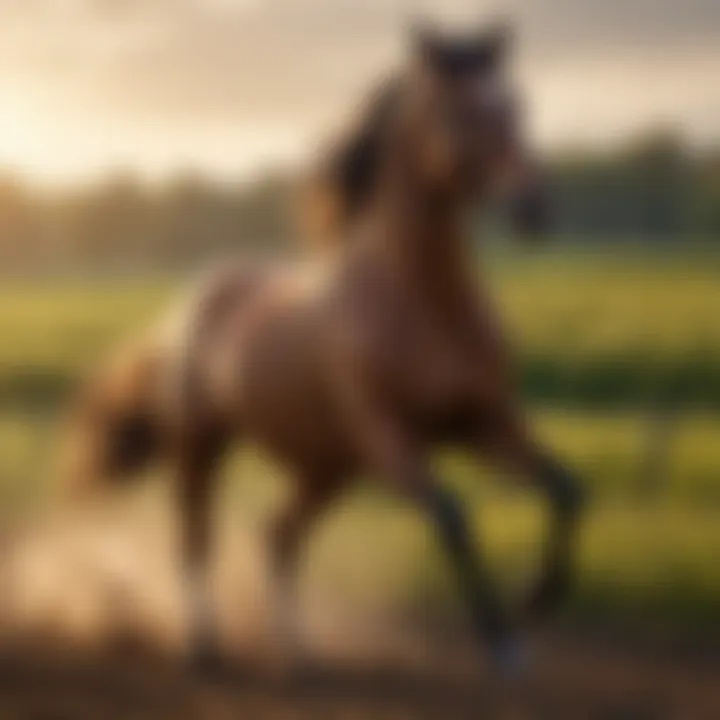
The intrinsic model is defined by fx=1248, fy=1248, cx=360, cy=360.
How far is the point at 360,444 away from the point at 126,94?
0.42m

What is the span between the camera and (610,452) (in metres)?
1.18

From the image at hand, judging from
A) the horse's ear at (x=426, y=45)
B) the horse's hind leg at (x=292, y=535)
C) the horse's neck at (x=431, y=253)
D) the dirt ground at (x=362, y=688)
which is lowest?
the dirt ground at (x=362, y=688)

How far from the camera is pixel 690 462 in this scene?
→ 1174mm

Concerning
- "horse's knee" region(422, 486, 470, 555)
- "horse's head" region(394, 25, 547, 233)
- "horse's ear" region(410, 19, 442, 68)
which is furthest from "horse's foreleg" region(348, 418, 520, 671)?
"horse's ear" region(410, 19, 442, 68)

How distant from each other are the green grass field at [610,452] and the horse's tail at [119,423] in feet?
0.67

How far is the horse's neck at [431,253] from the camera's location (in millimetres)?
1158

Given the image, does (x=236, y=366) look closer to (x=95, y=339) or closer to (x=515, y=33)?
(x=95, y=339)

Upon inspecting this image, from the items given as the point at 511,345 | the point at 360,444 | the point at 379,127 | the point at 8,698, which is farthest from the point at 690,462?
the point at 8,698

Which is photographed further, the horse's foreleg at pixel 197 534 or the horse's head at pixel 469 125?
the horse's foreleg at pixel 197 534

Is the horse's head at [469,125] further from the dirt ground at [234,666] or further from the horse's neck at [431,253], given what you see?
the dirt ground at [234,666]

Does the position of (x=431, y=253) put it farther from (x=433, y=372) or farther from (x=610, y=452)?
(x=610, y=452)

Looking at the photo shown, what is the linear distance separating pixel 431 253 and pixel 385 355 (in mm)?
106

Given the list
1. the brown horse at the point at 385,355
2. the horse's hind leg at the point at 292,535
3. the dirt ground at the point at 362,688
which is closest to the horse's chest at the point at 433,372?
the brown horse at the point at 385,355

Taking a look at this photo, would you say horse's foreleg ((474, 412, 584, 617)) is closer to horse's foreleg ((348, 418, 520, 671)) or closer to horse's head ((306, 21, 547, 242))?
horse's foreleg ((348, 418, 520, 671))
